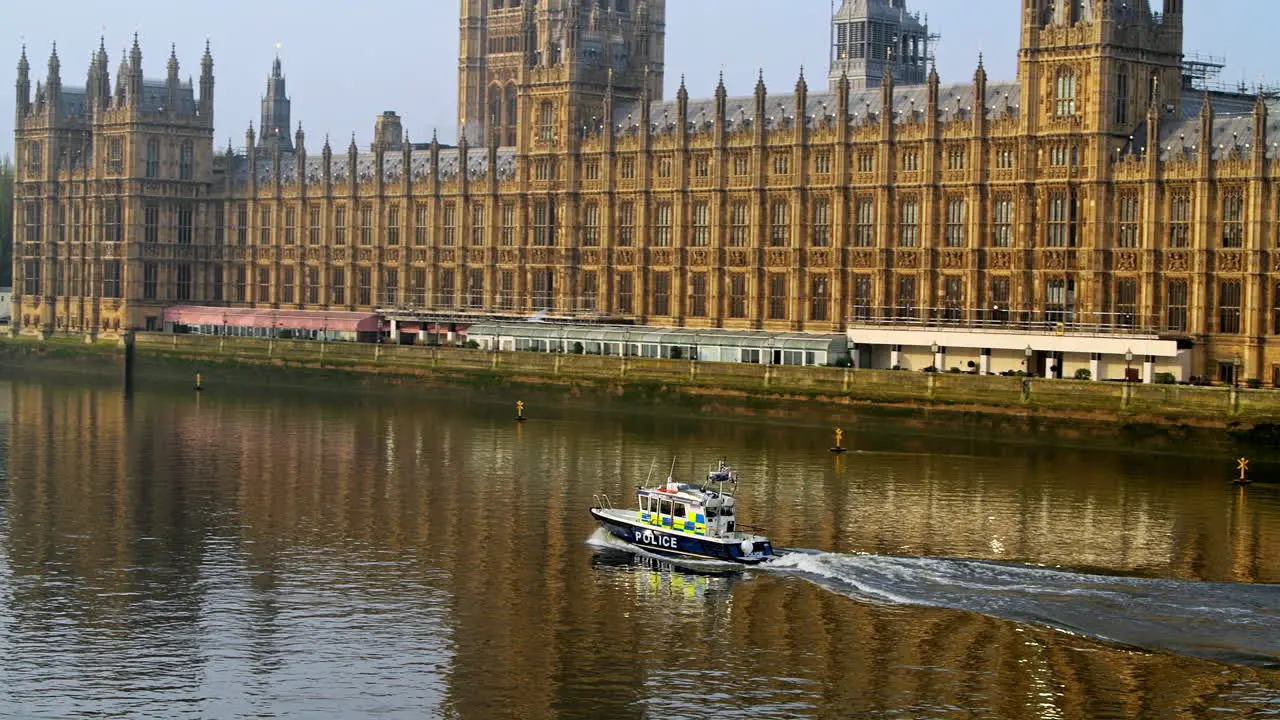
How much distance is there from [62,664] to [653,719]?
20833 millimetres

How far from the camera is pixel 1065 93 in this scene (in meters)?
150

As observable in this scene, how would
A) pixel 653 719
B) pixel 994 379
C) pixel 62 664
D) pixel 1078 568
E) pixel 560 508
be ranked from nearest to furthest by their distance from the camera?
1. pixel 653 719
2. pixel 62 664
3. pixel 1078 568
4. pixel 560 508
5. pixel 994 379

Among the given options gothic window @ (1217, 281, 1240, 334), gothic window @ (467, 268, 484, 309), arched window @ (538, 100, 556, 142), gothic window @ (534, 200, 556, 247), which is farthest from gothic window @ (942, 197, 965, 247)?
gothic window @ (467, 268, 484, 309)

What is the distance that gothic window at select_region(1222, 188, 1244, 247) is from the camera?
140000 millimetres

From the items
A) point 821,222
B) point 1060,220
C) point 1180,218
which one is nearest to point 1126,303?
point 1180,218

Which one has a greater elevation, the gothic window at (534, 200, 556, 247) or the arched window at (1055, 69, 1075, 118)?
the arched window at (1055, 69, 1075, 118)

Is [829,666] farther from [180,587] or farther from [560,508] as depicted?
[560,508]

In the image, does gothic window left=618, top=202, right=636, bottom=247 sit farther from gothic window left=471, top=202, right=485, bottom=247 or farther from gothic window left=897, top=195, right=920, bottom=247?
gothic window left=897, top=195, right=920, bottom=247

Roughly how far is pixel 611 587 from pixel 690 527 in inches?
271

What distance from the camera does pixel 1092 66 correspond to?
486ft

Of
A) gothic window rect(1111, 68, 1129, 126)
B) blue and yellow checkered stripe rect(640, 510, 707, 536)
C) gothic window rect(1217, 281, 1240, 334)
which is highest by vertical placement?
gothic window rect(1111, 68, 1129, 126)

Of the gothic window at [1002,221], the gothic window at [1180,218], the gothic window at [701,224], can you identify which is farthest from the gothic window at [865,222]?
the gothic window at [1180,218]

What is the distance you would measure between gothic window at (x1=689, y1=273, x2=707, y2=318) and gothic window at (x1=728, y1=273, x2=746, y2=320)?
2866 millimetres

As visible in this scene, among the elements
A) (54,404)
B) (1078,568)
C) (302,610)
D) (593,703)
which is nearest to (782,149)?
(54,404)
